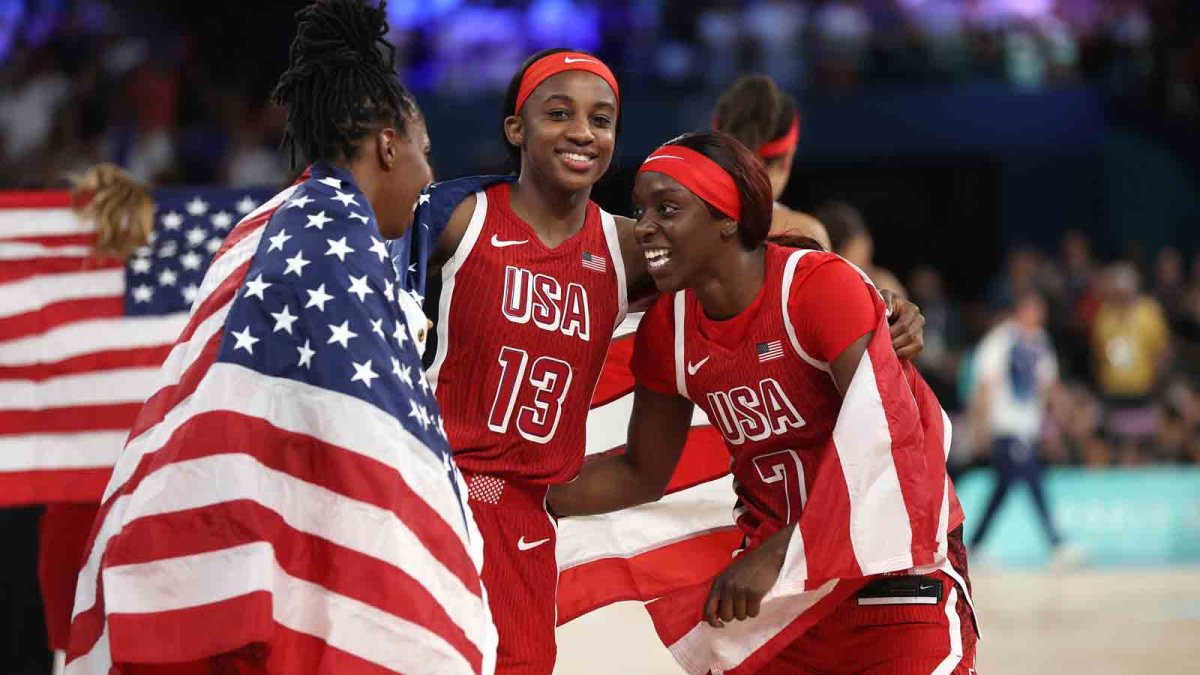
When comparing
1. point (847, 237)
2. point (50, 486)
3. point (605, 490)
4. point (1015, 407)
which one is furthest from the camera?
point (1015, 407)

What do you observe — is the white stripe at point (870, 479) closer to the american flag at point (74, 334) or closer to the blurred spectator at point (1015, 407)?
the american flag at point (74, 334)

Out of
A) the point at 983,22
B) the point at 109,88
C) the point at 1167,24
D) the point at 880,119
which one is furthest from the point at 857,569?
the point at 1167,24

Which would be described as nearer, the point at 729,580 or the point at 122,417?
the point at 729,580

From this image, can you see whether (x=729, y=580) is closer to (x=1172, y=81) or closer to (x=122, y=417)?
(x=122, y=417)

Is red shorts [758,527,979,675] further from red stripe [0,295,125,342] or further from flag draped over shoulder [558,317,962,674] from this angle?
red stripe [0,295,125,342]

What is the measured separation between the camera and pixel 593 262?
3.94m

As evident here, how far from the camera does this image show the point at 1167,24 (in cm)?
1777

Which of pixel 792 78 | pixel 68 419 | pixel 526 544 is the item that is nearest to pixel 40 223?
pixel 68 419

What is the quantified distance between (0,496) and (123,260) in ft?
3.54

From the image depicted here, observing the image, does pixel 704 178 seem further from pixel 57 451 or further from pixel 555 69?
pixel 57 451

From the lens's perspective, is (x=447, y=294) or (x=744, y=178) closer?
(x=744, y=178)

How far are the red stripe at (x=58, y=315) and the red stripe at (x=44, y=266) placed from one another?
139 millimetres

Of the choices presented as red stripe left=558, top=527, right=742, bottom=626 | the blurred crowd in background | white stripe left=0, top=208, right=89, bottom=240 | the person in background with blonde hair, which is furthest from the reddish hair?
the blurred crowd in background

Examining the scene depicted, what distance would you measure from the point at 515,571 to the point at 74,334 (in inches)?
119
